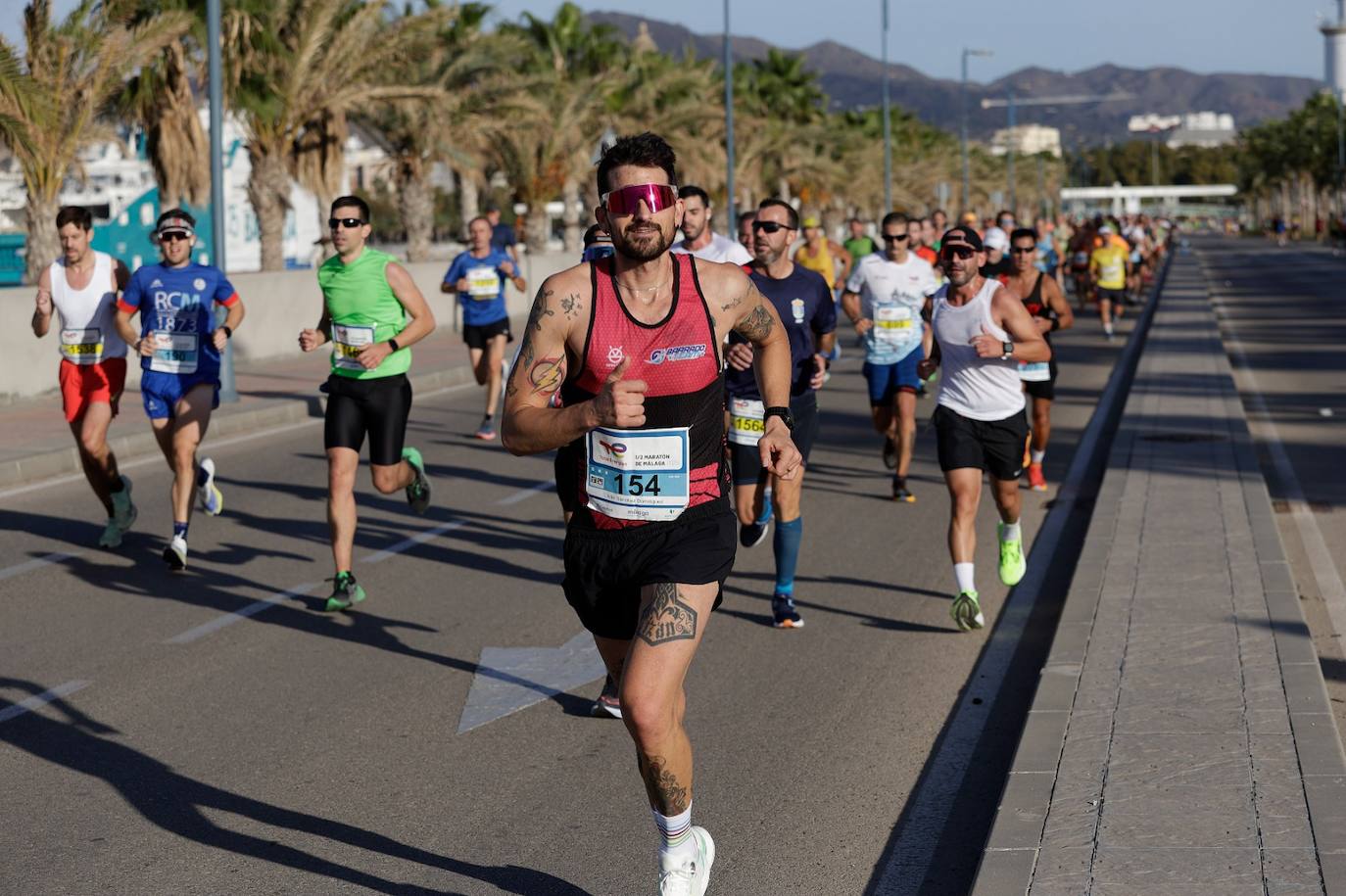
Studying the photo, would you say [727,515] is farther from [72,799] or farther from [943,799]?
[72,799]

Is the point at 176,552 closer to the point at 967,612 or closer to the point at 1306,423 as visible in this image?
the point at 967,612

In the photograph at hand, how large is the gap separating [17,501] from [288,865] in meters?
8.09

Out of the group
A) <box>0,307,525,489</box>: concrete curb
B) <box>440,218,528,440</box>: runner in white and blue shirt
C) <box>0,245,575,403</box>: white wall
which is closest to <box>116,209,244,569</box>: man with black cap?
<box>0,307,525,489</box>: concrete curb

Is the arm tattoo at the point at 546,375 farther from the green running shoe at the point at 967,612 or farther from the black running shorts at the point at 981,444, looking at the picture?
the black running shorts at the point at 981,444

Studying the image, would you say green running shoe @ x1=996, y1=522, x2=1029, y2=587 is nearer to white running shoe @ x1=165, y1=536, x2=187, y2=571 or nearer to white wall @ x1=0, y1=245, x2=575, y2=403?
white running shoe @ x1=165, y1=536, x2=187, y2=571

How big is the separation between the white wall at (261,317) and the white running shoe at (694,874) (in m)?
15.0

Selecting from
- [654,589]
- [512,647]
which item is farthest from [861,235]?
[654,589]

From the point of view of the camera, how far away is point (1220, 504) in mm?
10875

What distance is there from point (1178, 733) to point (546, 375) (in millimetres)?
2563

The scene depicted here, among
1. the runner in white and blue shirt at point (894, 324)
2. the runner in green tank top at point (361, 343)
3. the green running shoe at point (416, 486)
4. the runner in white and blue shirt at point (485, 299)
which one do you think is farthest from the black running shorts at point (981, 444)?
the runner in white and blue shirt at point (485, 299)

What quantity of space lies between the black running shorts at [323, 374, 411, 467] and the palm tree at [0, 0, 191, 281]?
48.2ft

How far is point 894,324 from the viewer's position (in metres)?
12.4

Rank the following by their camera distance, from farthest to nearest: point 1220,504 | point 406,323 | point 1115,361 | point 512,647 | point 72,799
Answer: point 1115,361
point 1220,504
point 406,323
point 512,647
point 72,799

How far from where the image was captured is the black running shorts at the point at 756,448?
28.5 ft
